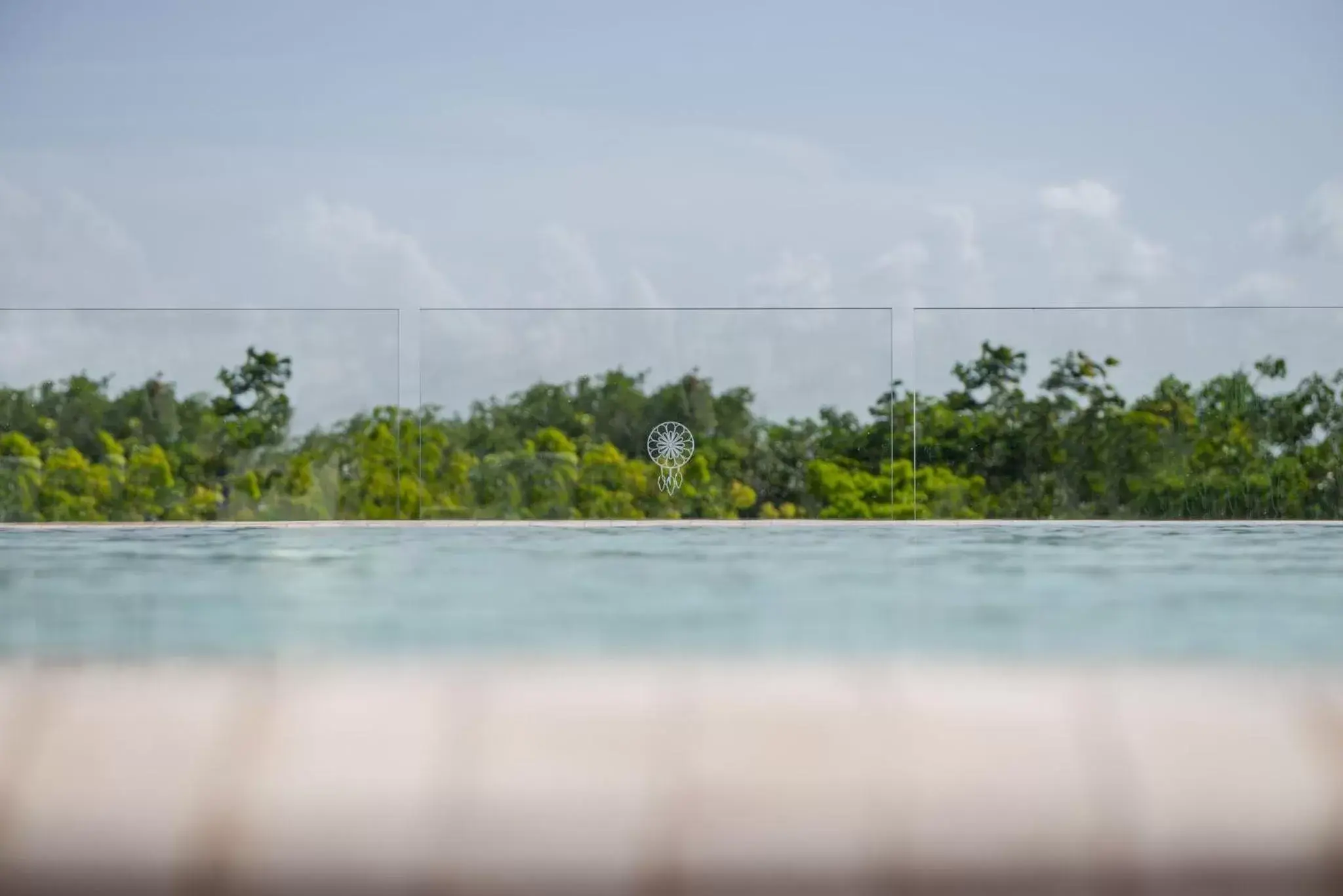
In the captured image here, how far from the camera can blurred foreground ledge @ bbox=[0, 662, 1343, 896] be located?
3.87 feet

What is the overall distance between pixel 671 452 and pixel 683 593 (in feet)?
13.7

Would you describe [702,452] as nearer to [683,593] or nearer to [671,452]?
[671,452]

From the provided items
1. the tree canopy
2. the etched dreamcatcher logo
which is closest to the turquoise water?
the tree canopy

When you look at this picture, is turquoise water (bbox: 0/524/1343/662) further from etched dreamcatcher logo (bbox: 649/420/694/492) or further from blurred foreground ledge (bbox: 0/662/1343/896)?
etched dreamcatcher logo (bbox: 649/420/694/492)

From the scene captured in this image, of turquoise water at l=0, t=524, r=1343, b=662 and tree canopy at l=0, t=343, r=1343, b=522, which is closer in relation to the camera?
turquoise water at l=0, t=524, r=1343, b=662

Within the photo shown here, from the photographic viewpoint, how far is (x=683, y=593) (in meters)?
3.82

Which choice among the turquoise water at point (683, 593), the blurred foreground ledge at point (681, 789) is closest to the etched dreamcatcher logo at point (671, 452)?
the turquoise water at point (683, 593)

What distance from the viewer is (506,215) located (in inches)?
460

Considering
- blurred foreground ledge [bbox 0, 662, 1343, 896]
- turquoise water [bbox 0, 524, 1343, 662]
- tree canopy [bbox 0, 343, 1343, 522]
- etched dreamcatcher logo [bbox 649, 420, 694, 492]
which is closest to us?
blurred foreground ledge [bbox 0, 662, 1343, 896]

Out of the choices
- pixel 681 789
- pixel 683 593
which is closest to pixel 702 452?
pixel 683 593

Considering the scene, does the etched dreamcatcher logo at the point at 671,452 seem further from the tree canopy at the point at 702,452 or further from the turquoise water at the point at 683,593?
the turquoise water at the point at 683,593

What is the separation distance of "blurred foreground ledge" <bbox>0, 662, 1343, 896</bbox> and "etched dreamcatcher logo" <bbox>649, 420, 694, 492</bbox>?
6.55 m

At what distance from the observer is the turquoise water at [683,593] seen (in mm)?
2195

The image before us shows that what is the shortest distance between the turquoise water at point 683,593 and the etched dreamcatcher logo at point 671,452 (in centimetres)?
59
